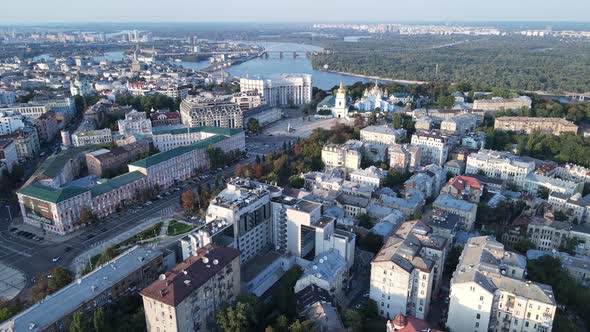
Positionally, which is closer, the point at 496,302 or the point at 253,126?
the point at 496,302

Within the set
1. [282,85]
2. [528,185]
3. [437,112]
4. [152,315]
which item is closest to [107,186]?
[152,315]

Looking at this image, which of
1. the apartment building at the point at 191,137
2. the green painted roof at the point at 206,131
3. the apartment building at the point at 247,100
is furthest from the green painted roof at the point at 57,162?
the apartment building at the point at 247,100

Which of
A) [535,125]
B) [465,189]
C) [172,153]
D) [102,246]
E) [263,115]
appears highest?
[172,153]

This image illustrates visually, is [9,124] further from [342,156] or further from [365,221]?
[365,221]

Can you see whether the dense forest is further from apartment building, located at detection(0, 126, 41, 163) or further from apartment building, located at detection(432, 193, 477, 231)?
apartment building, located at detection(0, 126, 41, 163)

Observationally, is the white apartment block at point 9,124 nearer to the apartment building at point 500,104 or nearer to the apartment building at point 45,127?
the apartment building at point 45,127

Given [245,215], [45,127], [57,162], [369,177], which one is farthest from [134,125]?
[245,215]

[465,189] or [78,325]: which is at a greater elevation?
[78,325]

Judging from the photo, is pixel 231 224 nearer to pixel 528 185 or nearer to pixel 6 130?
pixel 528 185
